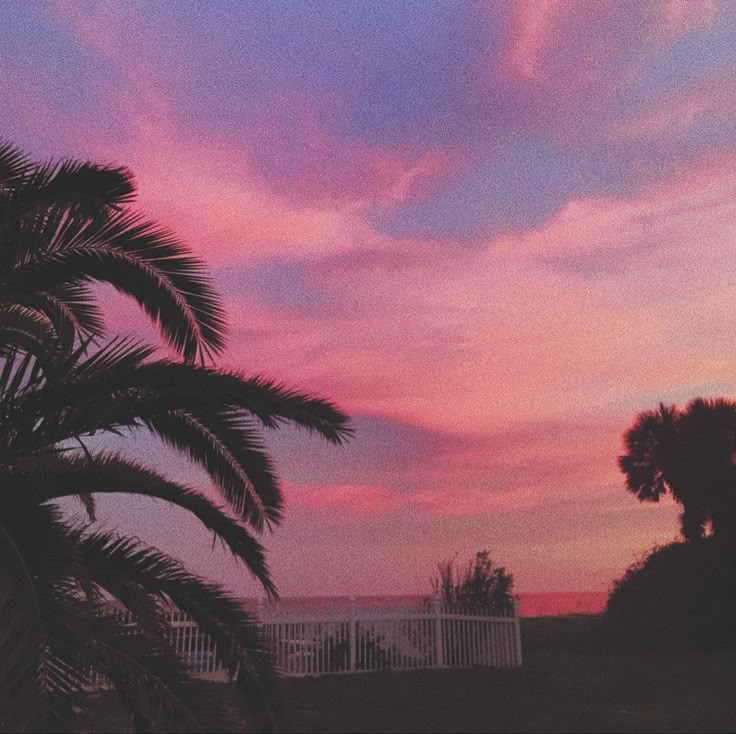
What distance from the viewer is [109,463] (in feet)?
27.1

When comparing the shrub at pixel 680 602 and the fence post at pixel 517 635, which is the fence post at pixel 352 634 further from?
the shrub at pixel 680 602

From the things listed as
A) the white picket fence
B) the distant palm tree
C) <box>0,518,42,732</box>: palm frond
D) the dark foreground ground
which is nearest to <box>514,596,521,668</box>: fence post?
the white picket fence

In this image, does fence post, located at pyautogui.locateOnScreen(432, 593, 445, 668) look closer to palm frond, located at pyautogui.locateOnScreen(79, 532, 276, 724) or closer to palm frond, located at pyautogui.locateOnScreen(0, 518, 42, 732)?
palm frond, located at pyautogui.locateOnScreen(79, 532, 276, 724)

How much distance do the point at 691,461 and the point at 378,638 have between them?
39.3 feet

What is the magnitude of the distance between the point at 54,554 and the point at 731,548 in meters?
21.2

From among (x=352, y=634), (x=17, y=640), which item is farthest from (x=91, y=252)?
(x=352, y=634)

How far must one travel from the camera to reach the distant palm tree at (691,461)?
2486 cm

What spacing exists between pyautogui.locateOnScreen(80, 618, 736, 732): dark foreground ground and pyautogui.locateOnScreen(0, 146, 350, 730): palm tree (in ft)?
5.19

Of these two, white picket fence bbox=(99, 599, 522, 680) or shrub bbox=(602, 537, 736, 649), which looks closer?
white picket fence bbox=(99, 599, 522, 680)

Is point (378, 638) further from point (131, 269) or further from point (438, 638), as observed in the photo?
point (131, 269)

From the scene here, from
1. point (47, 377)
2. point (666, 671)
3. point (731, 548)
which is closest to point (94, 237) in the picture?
point (47, 377)

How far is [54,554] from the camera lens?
5.89 meters

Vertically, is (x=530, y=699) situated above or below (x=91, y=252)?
below

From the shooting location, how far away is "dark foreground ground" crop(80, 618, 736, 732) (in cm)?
1201
